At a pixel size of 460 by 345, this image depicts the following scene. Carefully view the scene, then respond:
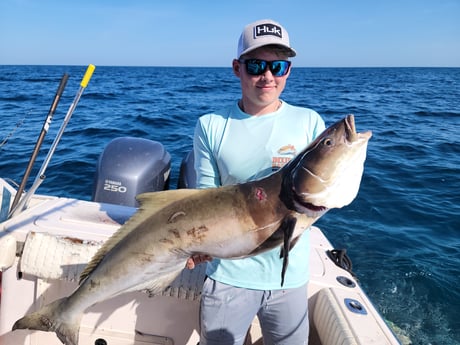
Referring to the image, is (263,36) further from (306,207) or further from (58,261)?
(58,261)

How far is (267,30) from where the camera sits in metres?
2.50

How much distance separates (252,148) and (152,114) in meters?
17.6

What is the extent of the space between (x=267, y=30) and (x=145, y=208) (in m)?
1.45

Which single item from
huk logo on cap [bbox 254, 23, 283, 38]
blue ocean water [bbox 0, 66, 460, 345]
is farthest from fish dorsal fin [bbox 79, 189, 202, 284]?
blue ocean water [bbox 0, 66, 460, 345]

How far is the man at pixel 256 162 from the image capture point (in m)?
2.55

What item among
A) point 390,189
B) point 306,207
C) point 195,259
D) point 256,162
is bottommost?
point 390,189

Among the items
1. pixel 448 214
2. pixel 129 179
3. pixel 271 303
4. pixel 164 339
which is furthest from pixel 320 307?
pixel 448 214

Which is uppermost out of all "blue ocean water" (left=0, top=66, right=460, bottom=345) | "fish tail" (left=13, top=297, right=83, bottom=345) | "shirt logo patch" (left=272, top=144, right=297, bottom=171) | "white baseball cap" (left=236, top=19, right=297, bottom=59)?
"white baseball cap" (left=236, top=19, right=297, bottom=59)

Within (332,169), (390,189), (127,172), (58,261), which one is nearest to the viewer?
(332,169)

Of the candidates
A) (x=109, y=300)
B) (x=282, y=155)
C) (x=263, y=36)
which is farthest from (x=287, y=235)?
(x=109, y=300)

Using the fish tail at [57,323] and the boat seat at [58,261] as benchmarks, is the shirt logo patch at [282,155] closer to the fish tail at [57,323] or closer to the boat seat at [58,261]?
the boat seat at [58,261]

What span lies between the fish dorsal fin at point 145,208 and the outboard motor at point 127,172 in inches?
111

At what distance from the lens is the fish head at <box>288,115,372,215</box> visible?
2.01m

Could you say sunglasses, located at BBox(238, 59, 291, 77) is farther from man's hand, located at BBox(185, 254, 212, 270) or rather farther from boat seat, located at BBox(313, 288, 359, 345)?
boat seat, located at BBox(313, 288, 359, 345)
